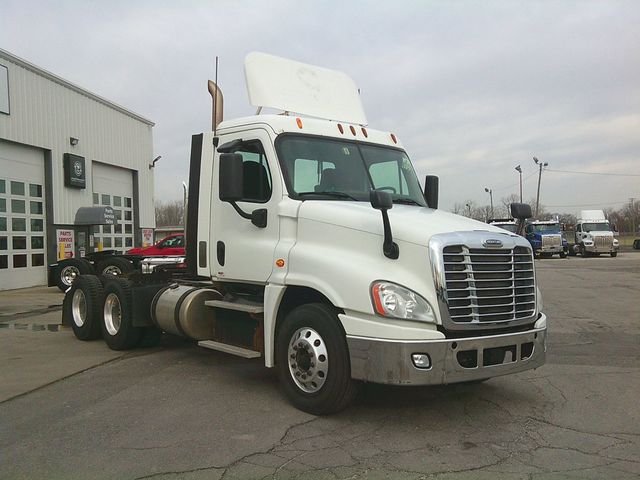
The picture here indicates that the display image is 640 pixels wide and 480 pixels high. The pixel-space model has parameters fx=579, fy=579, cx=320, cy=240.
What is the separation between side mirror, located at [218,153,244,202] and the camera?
5352mm

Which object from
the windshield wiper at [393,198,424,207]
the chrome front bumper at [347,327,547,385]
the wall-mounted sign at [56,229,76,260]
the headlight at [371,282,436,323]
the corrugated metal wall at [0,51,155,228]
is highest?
the corrugated metal wall at [0,51,155,228]

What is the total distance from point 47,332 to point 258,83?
6.23 metres

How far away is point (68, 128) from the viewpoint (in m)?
21.5

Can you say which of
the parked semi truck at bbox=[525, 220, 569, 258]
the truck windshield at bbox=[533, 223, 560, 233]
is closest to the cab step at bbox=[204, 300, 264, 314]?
the parked semi truck at bbox=[525, 220, 569, 258]

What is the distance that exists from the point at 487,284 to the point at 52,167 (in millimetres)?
19246

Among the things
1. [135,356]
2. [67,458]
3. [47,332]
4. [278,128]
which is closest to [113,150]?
[47,332]


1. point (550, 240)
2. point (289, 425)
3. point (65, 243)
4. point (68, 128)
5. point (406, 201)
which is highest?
point (68, 128)

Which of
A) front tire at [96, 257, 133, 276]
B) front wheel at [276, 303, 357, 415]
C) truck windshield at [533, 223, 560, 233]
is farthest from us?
truck windshield at [533, 223, 560, 233]

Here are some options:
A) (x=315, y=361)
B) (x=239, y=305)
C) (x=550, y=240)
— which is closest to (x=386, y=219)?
(x=315, y=361)

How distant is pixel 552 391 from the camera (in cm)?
585

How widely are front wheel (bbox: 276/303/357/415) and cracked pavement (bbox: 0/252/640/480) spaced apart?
0.59 ft

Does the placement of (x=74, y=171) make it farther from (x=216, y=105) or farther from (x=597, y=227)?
(x=597, y=227)

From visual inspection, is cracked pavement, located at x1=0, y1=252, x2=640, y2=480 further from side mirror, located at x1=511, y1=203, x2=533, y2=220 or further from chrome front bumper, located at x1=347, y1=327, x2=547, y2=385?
side mirror, located at x1=511, y1=203, x2=533, y2=220

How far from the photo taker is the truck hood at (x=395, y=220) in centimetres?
480
